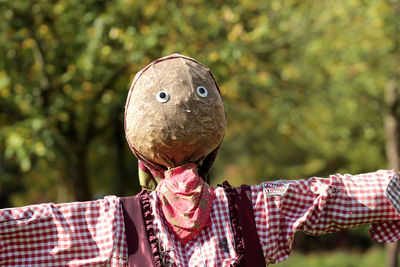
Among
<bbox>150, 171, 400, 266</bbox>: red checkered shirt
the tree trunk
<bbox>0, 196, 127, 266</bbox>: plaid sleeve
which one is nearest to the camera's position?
<bbox>0, 196, 127, 266</bbox>: plaid sleeve

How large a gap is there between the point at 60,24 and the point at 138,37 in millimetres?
1386

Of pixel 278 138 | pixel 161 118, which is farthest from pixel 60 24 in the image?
pixel 278 138

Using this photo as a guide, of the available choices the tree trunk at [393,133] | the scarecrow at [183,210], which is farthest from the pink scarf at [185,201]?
the tree trunk at [393,133]

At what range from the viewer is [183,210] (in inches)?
95.0

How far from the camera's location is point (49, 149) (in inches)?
222

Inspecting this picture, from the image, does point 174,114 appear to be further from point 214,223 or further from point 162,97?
point 214,223

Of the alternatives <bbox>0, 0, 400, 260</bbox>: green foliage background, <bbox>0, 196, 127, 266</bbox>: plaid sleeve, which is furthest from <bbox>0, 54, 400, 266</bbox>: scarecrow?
<bbox>0, 0, 400, 260</bbox>: green foliage background

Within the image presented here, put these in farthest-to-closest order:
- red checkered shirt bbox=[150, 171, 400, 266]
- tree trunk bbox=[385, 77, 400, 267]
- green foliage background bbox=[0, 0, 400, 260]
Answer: tree trunk bbox=[385, 77, 400, 267], green foliage background bbox=[0, 0, 400, 260], red checkered shirt bbox=[150, 171, 400, 266]

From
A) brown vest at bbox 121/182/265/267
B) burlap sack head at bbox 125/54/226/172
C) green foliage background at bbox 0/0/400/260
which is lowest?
brown vest at bbox 121/182/265/267

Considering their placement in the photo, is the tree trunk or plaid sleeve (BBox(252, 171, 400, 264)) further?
the tree trunk

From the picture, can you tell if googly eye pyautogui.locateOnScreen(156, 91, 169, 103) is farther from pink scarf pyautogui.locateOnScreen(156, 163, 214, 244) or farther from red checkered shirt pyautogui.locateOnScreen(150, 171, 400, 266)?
red checkered shirt pyautogui.locateOnScreen(150, 171, 400, 266)

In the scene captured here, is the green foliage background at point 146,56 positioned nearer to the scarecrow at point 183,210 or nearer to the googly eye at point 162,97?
the scarecrow at point 183,210

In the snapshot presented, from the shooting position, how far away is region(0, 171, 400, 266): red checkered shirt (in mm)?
2338

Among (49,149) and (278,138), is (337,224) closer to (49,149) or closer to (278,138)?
(49,149)
